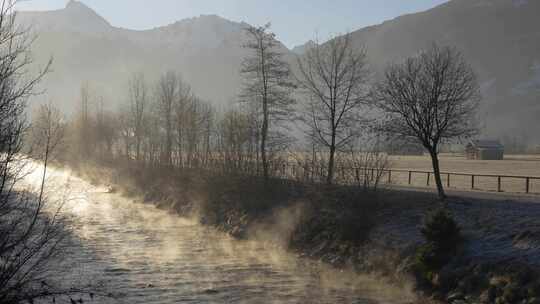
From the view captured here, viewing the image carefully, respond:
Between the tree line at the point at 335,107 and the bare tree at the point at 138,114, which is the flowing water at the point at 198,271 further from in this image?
the bare tree at the point at 138,114

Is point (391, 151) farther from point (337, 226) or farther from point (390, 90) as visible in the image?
point (337, 226)

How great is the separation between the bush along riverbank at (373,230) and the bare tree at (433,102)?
3.11m

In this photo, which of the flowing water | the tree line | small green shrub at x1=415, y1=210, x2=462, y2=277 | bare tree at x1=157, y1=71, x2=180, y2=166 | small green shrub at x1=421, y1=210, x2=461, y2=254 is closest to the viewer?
the flowing water

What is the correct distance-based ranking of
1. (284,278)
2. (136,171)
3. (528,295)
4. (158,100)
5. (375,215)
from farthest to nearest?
1. (158,100)
2. (136,171)
3. (375,215)
4. (284,278)
5. (528,295)

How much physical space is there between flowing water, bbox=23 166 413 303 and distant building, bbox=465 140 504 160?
Result: 88.5 metres

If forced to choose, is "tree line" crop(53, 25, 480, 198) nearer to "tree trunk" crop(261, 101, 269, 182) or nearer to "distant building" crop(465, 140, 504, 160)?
"tree trunk" crop(261, 101, 269, 182)

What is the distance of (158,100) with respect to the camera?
60.8 m

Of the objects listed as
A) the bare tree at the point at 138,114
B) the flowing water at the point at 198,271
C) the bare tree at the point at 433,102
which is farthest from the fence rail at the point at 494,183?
the bare tree at the point at 138,114

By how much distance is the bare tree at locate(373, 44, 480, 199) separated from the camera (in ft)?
85.5

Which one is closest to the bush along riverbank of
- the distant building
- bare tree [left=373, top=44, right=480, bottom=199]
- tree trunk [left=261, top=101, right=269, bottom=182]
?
tree trunk [left=261, top=101, right=269, bottom=182]

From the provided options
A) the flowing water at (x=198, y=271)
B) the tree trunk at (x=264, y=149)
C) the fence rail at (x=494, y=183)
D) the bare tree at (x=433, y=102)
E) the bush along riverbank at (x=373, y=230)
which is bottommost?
the flowing water at (x=198, y=271)

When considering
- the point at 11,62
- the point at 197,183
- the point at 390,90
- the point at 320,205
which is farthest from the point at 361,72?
the point at 11,62

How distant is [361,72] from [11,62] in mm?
24534

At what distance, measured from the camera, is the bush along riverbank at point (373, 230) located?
15688 mm
